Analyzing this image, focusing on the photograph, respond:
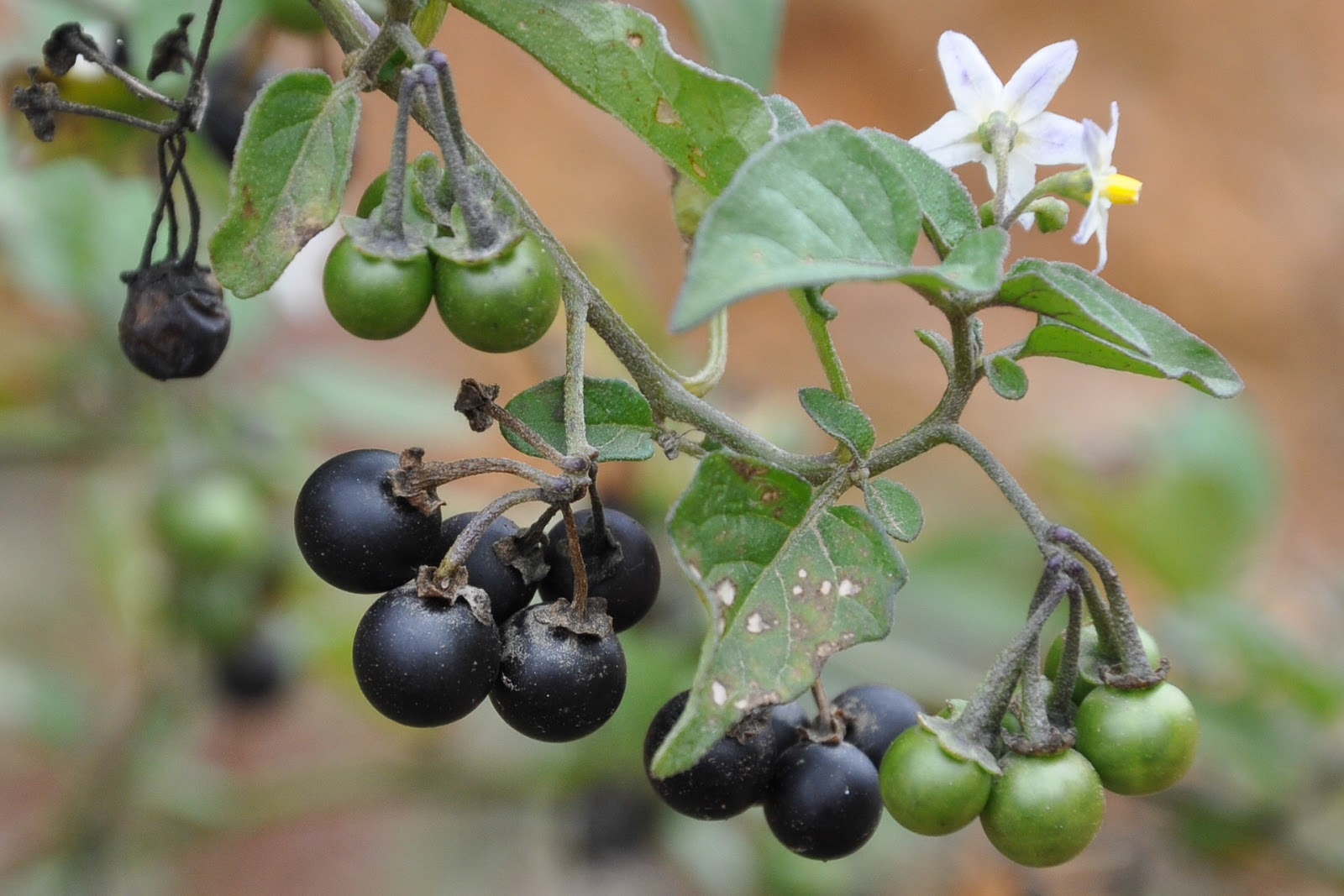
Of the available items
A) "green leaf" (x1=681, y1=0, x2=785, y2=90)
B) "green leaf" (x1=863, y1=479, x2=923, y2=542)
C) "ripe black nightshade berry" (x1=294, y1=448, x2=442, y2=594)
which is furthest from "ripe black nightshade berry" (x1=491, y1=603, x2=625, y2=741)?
"green leaf" (x1=681, y1=0, x2=785, y2=90)

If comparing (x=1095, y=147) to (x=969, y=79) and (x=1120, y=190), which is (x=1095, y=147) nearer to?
(x=1120, y=190)

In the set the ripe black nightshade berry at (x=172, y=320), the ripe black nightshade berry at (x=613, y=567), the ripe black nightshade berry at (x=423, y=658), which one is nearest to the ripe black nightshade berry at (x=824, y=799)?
the ripe black nightshade berry at (x=613, y=567)

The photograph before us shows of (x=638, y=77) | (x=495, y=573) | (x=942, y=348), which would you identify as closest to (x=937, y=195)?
(x=942, y=348)

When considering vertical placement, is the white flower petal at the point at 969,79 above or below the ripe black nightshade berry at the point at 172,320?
above

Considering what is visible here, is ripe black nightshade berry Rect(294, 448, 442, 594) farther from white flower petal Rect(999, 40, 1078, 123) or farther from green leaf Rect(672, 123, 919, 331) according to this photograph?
white flower petal Rect(999, 40, 1078, 123)

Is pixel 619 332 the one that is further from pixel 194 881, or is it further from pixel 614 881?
pixel 194 881

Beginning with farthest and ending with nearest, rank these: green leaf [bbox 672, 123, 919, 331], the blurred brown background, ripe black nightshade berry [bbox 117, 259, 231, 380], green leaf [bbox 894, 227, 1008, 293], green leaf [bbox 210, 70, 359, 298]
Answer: the blurred brown background < ripe black nightshade berry [bbox 117, 259, 231, 380] < green leaf [bbox 210, 70, 359, 298] < green leaf [bbox 894, 227, 1008, 293] < green leaf [bbox 672, 123, 919, 331]

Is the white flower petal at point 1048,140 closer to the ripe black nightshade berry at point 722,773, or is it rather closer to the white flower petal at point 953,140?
the white flower petal at point 953,140
